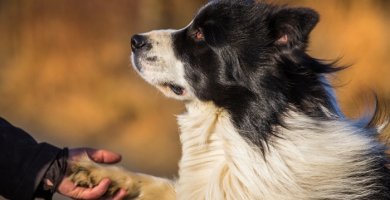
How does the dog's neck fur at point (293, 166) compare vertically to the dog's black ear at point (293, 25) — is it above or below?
below

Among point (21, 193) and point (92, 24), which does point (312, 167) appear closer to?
point (21, 193)

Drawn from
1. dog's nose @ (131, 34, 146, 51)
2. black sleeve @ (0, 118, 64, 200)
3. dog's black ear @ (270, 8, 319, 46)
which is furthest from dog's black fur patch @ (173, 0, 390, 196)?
black sleeve @ (0, 118, 64, 200)

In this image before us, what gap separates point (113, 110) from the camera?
33.0 ft

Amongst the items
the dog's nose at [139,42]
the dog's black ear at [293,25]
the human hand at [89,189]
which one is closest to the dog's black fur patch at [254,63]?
the dog's black ear at [293,25]

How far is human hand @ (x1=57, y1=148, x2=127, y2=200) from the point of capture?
4.01m

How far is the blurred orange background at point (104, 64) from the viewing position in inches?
388

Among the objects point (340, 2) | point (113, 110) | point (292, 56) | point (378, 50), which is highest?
point (292, 56)

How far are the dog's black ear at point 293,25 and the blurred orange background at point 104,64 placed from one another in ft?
17.5

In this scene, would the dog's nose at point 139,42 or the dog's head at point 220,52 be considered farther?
the dog's nose at point 139,42

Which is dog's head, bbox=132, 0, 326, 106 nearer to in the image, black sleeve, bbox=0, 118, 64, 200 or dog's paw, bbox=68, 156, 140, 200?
dog's paw, bbox=68, 156, 140, 200

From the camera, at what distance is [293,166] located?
3.97m

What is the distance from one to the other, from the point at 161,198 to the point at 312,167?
2.95 feet

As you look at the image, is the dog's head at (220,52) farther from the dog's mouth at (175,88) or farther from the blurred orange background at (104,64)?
the blurred orange background at (104,64)

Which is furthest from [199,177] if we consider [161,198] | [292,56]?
[292,56]
